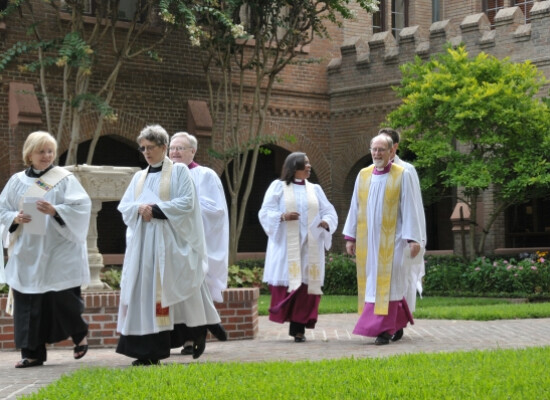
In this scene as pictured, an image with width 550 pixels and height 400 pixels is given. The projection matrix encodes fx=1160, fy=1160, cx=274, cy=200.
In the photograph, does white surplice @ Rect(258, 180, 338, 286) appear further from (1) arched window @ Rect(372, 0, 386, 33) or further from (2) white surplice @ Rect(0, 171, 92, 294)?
(1) arched window @ Rect(372, 0, 386, 33)

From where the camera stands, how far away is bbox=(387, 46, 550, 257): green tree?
20.2 meters

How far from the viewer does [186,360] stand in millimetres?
9477

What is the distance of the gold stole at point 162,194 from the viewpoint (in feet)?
29.1

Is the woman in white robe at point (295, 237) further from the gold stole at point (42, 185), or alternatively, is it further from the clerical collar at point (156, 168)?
the gold stole at point (42, 185)

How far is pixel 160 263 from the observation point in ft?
29.2

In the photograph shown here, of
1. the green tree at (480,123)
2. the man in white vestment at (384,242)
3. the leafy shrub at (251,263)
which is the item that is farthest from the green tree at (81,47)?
the man in white vestment at (384,242)

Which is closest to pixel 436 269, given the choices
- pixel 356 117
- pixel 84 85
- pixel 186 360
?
pixel 356 117

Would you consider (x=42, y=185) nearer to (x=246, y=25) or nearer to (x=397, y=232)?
(x=397, y=232)

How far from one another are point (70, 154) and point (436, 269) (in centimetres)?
691

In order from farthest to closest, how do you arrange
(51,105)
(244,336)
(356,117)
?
(356,117)
(51,105)
(244,336)

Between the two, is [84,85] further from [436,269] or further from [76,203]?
[76,203]

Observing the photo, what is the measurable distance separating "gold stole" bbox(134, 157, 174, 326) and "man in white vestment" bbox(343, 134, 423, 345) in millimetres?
2526

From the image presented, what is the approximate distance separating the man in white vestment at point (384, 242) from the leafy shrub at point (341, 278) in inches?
404

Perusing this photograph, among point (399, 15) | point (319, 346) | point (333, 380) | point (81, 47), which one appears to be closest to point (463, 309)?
point (319, 346)
